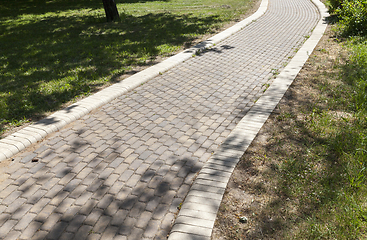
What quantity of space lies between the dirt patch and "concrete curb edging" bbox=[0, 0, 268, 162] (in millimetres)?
3383

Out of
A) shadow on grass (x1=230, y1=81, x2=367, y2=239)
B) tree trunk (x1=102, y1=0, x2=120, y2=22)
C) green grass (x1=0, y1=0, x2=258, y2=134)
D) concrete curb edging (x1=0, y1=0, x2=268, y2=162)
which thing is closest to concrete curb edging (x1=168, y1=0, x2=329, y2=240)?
shadow on grass (x1=230, y1=81, x2=367, y2=239)

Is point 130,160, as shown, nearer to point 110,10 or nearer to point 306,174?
point 306,174

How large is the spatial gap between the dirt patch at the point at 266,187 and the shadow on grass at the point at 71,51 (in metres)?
4.22

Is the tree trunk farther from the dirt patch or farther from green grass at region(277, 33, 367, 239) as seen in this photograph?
green grass at region(277, 33, 367, 239)

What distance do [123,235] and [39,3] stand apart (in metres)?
23.2

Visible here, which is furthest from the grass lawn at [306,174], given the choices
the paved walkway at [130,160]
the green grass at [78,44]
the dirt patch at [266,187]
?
the green grass at [78,44]

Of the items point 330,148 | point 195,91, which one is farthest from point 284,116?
point 195,91

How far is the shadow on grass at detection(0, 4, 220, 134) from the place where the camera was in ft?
21.9

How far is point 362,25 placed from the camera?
994cm

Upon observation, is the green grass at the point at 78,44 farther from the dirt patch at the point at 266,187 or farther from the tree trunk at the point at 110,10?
the dirt patch at the point at 266,187

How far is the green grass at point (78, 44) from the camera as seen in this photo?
6730mm

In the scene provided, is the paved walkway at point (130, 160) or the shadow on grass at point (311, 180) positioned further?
the paved walkway at point (130, 160)

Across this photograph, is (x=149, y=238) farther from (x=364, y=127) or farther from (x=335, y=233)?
(x=364, y=127)

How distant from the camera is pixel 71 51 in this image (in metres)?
9.84
